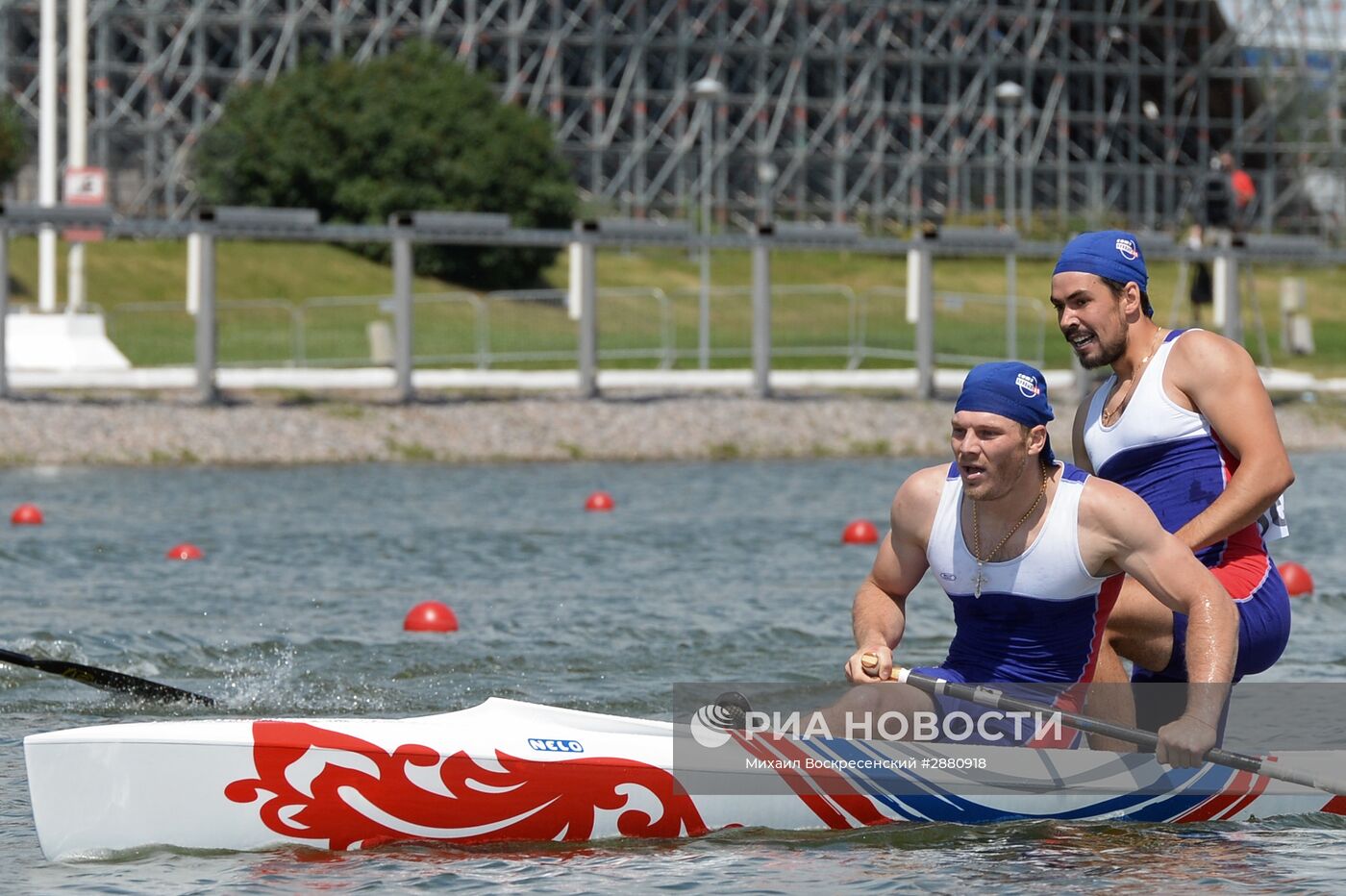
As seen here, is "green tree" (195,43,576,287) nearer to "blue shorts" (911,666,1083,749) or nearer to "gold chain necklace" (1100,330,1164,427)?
"gold chain necklace" (1100,330,1164,427)

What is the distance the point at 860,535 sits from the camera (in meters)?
16.8

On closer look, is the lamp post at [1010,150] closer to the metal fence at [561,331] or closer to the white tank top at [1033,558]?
the metal fence at [561,331]

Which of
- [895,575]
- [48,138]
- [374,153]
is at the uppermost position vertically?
[374,153]

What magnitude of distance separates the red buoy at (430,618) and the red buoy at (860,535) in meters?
5.07

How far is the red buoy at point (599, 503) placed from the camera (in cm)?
1878

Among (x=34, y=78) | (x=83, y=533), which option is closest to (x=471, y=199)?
(x=34, y=78)

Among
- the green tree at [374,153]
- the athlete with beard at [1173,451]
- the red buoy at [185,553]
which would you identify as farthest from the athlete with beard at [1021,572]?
the green tree at [374,153]

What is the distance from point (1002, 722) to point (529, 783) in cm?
149

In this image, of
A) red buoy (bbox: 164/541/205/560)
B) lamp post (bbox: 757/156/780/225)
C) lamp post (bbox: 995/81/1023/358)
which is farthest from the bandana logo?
lamp post (bbox: 757/156/780/225)

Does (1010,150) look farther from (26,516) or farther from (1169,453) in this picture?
(1169,453)

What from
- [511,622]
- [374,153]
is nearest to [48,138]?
[511,622]

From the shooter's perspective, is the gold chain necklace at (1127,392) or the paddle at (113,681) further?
the paddle at (113,681)

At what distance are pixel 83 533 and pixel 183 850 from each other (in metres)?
9.81

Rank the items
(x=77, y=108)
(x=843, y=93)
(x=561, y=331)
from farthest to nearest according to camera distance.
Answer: (x=843, y=93)
(x=77, y=108)
(x=561, y=331)
